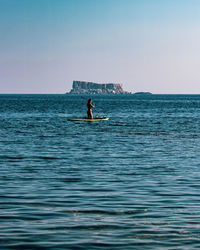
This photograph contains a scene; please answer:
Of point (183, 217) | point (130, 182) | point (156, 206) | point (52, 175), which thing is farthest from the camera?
point (52, 175)

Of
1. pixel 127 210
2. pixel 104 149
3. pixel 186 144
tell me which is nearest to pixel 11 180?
pixel 127 210

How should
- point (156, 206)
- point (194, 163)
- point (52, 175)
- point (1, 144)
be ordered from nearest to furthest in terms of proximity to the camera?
point (156, 206)
point (52, 175)
point (194, 163)
point (1, 144)

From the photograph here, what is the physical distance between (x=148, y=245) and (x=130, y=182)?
630cm

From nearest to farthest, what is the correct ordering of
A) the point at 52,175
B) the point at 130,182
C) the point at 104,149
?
the point at 130,182
the point at 52,175
the point at 104,149

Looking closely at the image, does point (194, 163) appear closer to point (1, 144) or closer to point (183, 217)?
point (183, 217)

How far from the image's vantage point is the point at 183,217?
1102cm

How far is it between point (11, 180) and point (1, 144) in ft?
41.8

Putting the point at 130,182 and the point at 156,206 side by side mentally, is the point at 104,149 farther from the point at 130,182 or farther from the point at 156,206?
the point at 156,206

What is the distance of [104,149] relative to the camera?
25688 millimetres

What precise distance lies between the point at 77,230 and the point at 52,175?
22.6ft

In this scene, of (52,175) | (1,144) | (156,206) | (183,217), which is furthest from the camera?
(1,144)

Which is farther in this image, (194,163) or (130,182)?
(194,163)

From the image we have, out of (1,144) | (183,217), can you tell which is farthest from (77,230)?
(1,144)

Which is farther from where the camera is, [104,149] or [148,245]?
[104,149]
